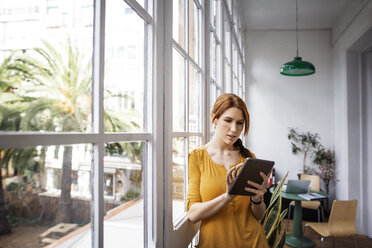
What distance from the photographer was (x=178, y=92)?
1.53 metres

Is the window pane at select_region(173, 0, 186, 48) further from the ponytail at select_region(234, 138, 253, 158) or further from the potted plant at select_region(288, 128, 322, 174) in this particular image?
the potted plant at select_region(288, 128, 322, 174)

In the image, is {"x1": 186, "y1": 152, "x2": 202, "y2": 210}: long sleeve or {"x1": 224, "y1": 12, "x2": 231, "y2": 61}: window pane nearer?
{"x1": 186, "y1": 152, "x2": 202, "y2": 210}: long sleeve

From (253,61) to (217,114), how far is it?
5655 millimetres

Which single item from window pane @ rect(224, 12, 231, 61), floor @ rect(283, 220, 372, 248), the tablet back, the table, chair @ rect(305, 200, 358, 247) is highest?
window pane @ rect(224, 12, 231, 61)

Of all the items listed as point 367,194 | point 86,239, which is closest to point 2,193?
point 86,239

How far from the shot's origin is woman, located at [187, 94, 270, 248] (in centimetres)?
→ 134

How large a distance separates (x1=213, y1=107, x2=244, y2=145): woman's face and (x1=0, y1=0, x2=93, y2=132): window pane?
850mm

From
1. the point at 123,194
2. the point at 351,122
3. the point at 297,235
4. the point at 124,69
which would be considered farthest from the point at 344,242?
the point at 124,69

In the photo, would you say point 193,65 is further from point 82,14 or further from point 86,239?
point 86,239

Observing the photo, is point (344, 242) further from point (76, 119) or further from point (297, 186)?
point (76, 119)

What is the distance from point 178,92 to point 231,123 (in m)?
0.37

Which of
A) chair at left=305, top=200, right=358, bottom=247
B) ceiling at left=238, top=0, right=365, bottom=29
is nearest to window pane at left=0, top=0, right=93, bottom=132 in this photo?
chair at left=305, top=200, right=358, bottom=247

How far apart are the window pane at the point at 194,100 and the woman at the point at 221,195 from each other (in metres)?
0.38

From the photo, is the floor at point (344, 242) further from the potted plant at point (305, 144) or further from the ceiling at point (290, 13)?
the ceiling at point (290, 13)
